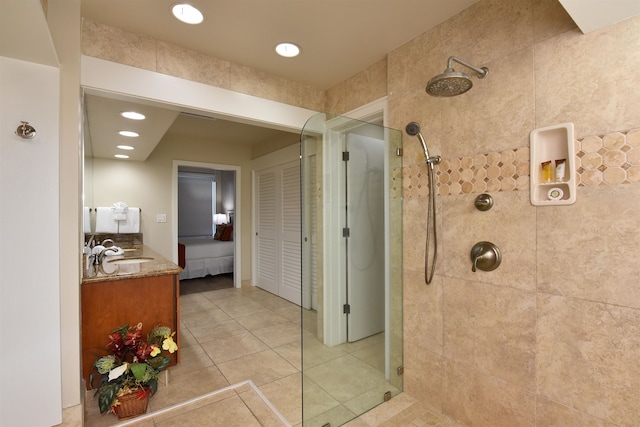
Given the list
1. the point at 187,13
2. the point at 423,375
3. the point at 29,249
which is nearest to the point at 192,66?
the point at 187,13

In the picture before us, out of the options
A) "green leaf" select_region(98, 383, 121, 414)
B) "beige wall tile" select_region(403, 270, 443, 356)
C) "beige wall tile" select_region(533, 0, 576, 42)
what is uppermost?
"beige wall tile" select_region(533, 0, 576, 42)

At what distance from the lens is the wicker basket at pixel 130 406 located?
185 centimetres

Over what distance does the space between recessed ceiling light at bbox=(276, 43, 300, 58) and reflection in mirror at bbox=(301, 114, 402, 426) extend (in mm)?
580

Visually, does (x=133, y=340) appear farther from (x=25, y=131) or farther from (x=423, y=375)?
(x=423, y=375)

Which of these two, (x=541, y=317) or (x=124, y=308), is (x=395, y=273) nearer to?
(x=541, y=317)

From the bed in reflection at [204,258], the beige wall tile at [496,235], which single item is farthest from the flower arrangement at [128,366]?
the bed in reflection at [204,258]

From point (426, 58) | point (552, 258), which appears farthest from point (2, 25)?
point (552, 258)

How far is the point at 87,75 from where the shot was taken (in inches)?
70.7

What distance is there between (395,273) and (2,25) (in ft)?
7.71

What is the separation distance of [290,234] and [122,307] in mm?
2391

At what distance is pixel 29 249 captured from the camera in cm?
157

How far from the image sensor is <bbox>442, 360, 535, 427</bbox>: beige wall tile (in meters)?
1.53

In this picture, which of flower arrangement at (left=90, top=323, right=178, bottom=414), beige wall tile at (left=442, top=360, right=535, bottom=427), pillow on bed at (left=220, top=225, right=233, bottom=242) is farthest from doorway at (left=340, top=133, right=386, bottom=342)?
pillow on bed at (left=220, top=225, right=233, bottom=242)

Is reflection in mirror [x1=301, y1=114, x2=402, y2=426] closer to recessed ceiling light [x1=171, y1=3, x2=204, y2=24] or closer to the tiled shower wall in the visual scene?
the tiled shower wall
